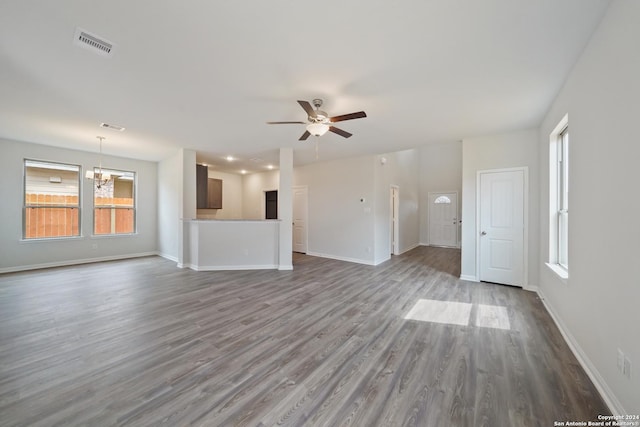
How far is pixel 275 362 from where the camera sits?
2021mm

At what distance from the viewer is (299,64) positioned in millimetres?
2242

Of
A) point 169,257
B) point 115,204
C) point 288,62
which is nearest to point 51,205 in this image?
point 115,204

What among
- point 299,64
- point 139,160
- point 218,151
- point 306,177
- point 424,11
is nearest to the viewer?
point 424,11

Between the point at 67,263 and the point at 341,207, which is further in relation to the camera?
the point at 341,207

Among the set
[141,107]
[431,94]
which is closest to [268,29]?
[431,94]

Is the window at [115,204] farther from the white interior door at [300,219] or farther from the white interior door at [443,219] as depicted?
the white interior door at [443,219]

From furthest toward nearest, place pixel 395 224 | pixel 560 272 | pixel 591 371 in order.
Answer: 1. pixel 395 224
2. pixel 560 272
3. pixel 591 371

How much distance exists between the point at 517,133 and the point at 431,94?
7.69 feet

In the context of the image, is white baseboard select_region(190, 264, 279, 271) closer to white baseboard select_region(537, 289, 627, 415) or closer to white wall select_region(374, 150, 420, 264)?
white wall select_region(374, 150, 420, 264)

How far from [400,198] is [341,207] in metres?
2.18

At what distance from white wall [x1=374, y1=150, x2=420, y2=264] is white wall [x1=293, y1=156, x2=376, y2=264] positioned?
22 cm

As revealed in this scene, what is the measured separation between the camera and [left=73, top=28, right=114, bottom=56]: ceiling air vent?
74.2 inches

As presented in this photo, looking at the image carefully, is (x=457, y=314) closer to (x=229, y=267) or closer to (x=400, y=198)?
(x=229, y=267)

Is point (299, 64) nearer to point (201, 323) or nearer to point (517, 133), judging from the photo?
point (201, 323)
